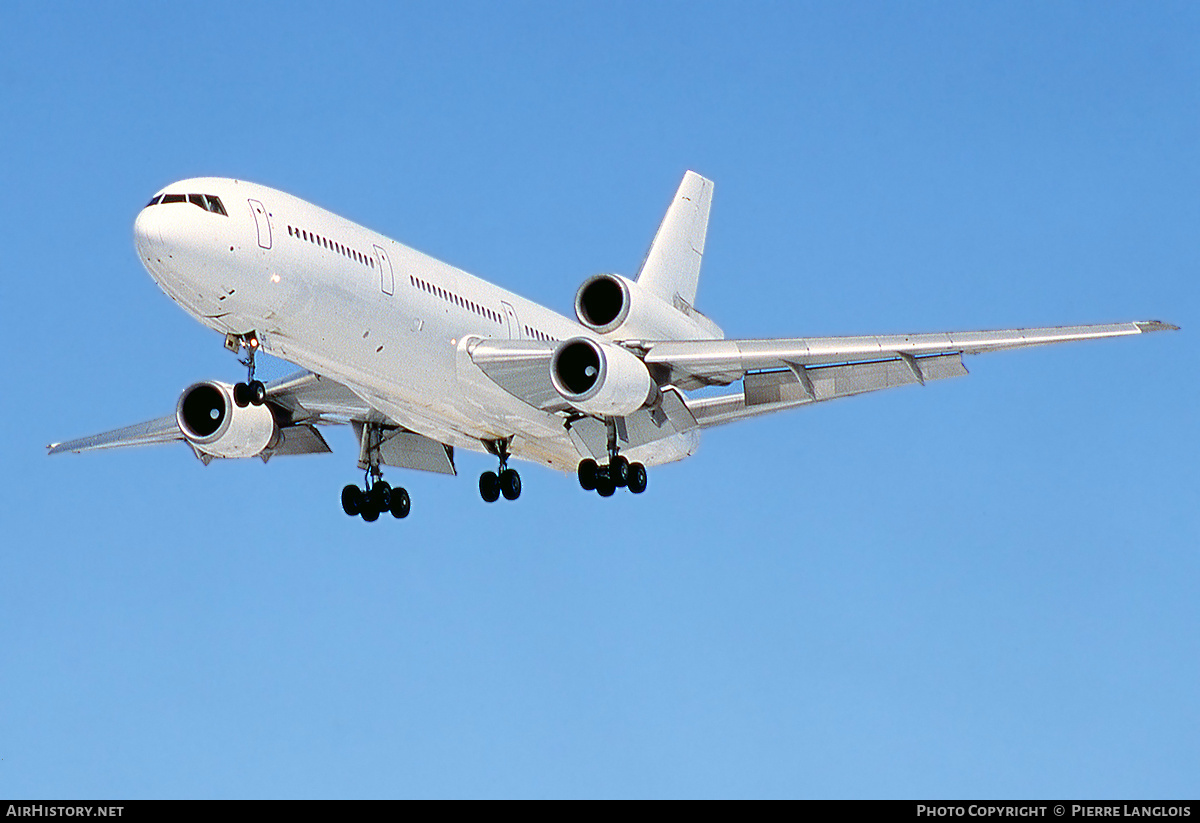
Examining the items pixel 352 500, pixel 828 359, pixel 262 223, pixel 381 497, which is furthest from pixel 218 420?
pixel 828 359

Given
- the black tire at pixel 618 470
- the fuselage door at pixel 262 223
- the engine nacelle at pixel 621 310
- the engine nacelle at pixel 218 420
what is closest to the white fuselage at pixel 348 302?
the fuselage door at pixel 262 223

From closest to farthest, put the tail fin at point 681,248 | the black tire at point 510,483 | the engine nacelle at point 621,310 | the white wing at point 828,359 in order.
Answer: the white wing at point 828,359
the engine nacelle at point 621,310
the black tire at point 510,483
the tail fin at point 681,248

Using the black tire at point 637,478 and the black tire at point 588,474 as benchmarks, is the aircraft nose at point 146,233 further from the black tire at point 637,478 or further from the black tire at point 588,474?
the black tire at point 637,478

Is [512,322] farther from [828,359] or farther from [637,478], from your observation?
[828,359]

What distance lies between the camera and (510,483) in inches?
1302

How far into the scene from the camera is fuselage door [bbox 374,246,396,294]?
92.4ft

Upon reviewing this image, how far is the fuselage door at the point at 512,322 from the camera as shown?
31.7 metres

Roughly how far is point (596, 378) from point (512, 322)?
328cm

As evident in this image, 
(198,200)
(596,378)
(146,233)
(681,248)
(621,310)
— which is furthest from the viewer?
(681,248)

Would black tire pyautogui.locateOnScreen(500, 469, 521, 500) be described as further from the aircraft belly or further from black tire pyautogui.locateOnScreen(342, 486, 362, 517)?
black tire pyautogui.locateOnScreen(342, 486, 362, 517)

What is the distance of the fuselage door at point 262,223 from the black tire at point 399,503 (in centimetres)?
917
